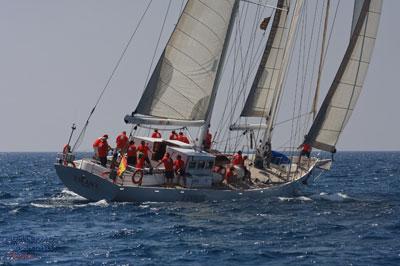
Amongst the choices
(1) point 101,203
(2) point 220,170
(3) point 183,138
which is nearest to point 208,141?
(3) point 183,138

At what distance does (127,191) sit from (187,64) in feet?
22.6

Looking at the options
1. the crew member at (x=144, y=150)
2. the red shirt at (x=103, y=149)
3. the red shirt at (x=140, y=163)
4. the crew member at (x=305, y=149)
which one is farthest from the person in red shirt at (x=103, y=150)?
the crew member at (x=305, y=149)

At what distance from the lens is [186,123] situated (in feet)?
116

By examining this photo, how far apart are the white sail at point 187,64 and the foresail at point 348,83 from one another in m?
6.54

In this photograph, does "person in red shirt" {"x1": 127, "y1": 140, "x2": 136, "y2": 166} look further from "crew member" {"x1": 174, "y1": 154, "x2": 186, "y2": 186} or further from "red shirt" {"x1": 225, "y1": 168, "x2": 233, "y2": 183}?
"red shirt" {"x1": 225, "y1": 168, "x2": 233, "y2": 183}

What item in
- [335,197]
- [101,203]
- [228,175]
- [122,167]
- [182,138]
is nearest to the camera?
[122,167]

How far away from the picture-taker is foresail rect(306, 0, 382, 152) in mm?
38406

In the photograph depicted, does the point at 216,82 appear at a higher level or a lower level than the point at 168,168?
higher

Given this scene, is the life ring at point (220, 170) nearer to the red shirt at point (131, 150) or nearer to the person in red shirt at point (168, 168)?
the person in red shirt at point (168, 168)

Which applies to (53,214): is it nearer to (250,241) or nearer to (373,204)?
(250,241)

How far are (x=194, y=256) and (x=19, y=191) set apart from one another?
975 inches

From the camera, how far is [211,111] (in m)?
36.6

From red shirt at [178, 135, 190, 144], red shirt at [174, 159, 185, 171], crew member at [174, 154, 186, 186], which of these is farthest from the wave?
red shirt at [174, 159, 185, 171]

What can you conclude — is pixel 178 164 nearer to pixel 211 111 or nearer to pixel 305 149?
pixel 211 111
